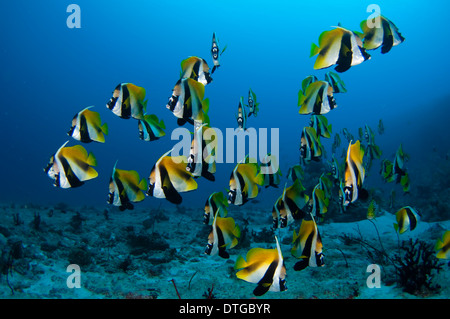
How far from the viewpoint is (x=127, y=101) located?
11.1 feet

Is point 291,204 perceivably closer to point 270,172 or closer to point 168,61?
point 270,172

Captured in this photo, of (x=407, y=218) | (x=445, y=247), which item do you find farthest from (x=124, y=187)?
(x=407, y=218)

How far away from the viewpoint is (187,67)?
353 centimetres

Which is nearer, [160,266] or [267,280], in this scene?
[267,280]

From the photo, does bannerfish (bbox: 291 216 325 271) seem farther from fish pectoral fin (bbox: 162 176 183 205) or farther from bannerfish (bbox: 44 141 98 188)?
bannerfish (bbox: 44 141 98 188)

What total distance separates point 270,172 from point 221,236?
4.94 ft

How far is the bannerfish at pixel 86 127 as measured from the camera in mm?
3496

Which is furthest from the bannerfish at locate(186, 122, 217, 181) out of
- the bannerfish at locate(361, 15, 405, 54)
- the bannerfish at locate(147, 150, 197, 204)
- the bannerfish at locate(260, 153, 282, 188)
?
the bannerfish at locate(361, 15, 405, 54)

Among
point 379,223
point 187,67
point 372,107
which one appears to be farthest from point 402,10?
point 187,67

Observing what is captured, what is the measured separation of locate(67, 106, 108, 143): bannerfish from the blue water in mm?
73843

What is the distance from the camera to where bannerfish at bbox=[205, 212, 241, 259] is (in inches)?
123

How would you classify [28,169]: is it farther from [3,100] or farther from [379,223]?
[379,223]
